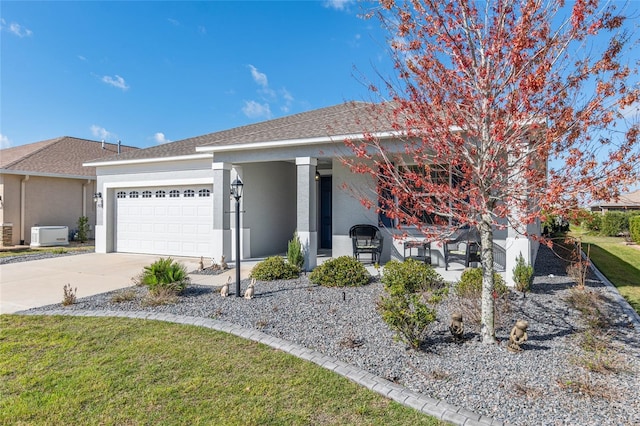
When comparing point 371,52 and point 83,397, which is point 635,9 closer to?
point 371,52

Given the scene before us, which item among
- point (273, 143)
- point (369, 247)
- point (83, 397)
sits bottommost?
point (83, 397)

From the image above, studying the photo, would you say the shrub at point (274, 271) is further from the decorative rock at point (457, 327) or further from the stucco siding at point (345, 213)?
the decorative rock at point (457, 327)

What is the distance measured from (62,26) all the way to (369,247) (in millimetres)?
13128

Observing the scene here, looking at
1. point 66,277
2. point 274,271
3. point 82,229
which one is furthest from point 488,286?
point 82,229

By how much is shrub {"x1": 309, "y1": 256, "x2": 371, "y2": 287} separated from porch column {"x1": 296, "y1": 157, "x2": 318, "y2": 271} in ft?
4.78

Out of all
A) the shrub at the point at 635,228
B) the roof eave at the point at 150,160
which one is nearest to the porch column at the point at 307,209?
the roof eave at the point at 150,160

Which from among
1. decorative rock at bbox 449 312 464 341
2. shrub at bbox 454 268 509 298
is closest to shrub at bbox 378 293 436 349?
decorative rock at bbox 449 312 464 341

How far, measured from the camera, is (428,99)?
4.19 m

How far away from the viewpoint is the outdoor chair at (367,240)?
10219 millimetres

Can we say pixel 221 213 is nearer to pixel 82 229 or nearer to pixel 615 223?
pixel 82 229

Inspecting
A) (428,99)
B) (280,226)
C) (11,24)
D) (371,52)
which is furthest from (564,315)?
(11,24)

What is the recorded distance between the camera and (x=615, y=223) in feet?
76.2

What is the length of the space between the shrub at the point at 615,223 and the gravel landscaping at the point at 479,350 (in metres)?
21.5

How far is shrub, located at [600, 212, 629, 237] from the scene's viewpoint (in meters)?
23.2
